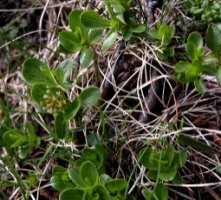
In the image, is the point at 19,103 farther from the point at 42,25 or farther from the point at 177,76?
the point at 177,76

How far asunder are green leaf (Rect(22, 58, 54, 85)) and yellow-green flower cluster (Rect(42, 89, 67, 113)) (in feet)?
0.18

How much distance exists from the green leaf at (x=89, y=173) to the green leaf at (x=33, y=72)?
1.01 ft

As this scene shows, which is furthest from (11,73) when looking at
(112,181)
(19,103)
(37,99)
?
(112,181)

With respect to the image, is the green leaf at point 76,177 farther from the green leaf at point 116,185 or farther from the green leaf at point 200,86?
the green leaf at point 200,86

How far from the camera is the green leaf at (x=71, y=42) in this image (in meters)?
1.53

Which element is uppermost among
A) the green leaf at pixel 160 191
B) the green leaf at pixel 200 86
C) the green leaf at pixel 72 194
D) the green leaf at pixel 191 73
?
the green leaf at pixel 191 73

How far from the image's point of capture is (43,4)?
6.43 feet

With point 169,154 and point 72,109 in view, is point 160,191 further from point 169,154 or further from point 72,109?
point 72,109

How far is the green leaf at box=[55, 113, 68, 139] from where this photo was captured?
1495 mm

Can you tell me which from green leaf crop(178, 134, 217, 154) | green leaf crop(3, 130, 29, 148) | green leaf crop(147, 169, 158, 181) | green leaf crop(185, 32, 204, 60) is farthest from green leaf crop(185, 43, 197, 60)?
green leaf crop(3, 130, 29, 148)

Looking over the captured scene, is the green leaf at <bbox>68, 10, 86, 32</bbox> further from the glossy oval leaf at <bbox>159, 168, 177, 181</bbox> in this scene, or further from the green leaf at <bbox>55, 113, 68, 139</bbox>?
the glossy oval leaf at <bbox>159, 168, 177, 181</bbox>

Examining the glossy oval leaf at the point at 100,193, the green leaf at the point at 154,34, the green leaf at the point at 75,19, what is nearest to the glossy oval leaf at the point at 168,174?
the glossy oval leaf at the point at 100,193

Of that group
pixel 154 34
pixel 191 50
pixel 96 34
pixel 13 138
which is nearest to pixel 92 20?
pixel 96 34

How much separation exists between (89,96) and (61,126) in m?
0.12
